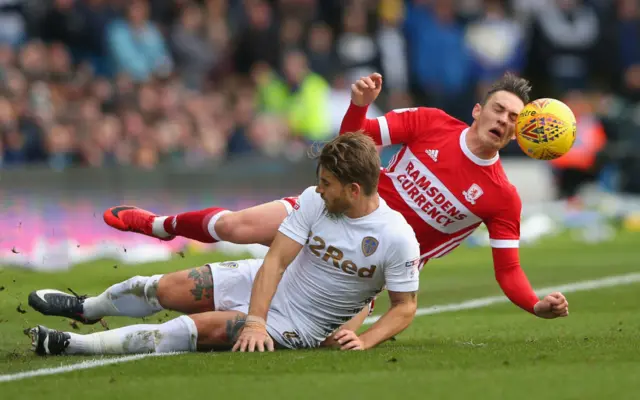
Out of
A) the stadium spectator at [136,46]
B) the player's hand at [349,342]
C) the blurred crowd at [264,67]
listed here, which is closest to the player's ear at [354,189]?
the player's hand at [349,342]

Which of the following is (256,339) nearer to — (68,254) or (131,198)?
(68,254)

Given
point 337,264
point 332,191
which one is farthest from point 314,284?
point 332,191

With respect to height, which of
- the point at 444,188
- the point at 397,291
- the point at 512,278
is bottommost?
the point at 512,278

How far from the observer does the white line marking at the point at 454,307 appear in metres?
6.76

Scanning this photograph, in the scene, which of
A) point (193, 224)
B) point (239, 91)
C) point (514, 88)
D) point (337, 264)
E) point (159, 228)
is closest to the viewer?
point (337, 264)

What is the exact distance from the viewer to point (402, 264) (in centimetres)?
727

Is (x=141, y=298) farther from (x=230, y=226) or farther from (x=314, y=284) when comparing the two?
(x=314, y=284)

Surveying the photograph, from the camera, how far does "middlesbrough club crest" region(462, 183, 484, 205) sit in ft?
27.3

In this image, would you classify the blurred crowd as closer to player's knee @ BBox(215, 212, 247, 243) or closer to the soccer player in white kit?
player's knee @ BBox(215, 212, 247, 243)

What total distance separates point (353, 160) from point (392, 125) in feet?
5.44

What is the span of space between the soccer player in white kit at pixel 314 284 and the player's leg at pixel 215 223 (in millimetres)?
425

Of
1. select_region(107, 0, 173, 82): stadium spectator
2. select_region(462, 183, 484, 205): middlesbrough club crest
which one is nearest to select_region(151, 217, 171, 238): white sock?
select_region(462, 183, 484, 205): middlesbrough club crest

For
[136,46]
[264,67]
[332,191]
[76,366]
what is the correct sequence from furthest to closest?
[264,67] → [136,46] → [332,191] → [76,366]

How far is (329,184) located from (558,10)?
16.9 metres
